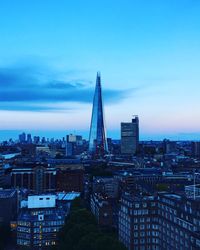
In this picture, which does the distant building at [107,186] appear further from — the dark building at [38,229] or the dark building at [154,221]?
the dark building at [154,221]

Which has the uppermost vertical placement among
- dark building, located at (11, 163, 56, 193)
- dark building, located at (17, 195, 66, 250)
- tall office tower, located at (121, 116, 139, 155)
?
tall office tower, located at (121, 116, 139, 155)

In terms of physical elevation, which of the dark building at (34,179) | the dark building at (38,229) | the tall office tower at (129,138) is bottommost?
the dark building at (38,229)

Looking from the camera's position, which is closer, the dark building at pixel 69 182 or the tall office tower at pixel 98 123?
the dark building at pixel 69 182

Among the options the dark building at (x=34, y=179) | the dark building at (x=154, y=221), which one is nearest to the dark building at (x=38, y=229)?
the dark building at (x=154, y=221)

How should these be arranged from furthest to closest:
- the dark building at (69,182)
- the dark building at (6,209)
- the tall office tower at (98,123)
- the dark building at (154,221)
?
the tall office tower at (98,123)
the dark building at (69,182)
the dark building at (6,209)
the dark building at (154,221)

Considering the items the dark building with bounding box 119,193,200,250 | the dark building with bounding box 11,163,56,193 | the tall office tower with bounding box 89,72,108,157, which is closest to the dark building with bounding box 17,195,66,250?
the dark building with bounding box 119,193,200,250

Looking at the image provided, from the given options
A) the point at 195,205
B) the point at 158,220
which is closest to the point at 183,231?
the point at 195,205

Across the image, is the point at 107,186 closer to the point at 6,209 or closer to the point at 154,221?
the point at 6,209

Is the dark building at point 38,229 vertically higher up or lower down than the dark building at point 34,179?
lower down

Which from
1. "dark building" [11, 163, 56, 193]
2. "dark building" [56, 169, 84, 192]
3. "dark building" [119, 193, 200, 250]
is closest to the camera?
"dark building" [119, 193, 200, 250]

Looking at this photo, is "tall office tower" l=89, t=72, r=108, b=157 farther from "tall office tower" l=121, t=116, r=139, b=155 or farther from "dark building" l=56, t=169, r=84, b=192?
"dark building" l=56, t=169, r=84, b=192

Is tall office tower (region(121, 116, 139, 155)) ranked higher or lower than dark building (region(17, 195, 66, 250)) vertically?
higher

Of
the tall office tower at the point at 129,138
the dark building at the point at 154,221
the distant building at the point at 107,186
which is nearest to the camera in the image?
the dark building at the point at 154,221

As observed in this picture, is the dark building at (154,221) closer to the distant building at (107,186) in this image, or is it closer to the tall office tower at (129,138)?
the distant building at (107,186)
